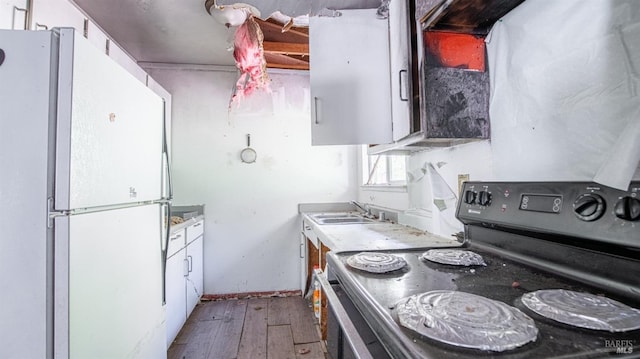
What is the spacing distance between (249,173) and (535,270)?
108 inches

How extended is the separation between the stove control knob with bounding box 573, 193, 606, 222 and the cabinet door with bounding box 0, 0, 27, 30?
2363 mm

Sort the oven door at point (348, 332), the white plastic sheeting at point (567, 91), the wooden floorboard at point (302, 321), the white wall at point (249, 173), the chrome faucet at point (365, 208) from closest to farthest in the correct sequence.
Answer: the oven door at point (348, 332)
the white plastic sheeting at point (567, 91)
the wooden floorboard at point (302, 321)
the chrome faucet at point (365, 208)
the white wall at point (249, 173)

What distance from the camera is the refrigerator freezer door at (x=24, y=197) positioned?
93 cm

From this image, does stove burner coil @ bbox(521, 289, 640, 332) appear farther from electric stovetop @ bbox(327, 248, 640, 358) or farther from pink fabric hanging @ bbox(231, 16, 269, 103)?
pink fabric hanging @ bbox(231, 16, 269, 103)

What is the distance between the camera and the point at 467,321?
19.2 inches

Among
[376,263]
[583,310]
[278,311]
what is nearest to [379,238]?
[376,263]

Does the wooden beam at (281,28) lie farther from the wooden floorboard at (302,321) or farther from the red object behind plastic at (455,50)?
the wooden floorboard at (302,321)

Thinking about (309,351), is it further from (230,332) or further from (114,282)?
(114,282)

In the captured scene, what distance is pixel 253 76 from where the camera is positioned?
2350 millimetres

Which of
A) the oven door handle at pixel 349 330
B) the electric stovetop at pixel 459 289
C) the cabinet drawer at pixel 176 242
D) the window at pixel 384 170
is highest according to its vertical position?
the window at pixel 384 170

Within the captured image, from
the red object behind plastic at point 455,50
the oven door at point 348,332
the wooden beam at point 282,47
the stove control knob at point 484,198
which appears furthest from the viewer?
the wooden beam at point 282,47

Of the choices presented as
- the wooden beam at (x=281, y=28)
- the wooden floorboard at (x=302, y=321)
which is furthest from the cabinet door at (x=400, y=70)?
the wooden floorboard at (x=302, y=321)

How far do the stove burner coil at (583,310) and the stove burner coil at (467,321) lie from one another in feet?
0.23

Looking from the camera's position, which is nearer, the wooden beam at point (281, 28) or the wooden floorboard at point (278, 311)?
the wooden beam at point (281, 28)
